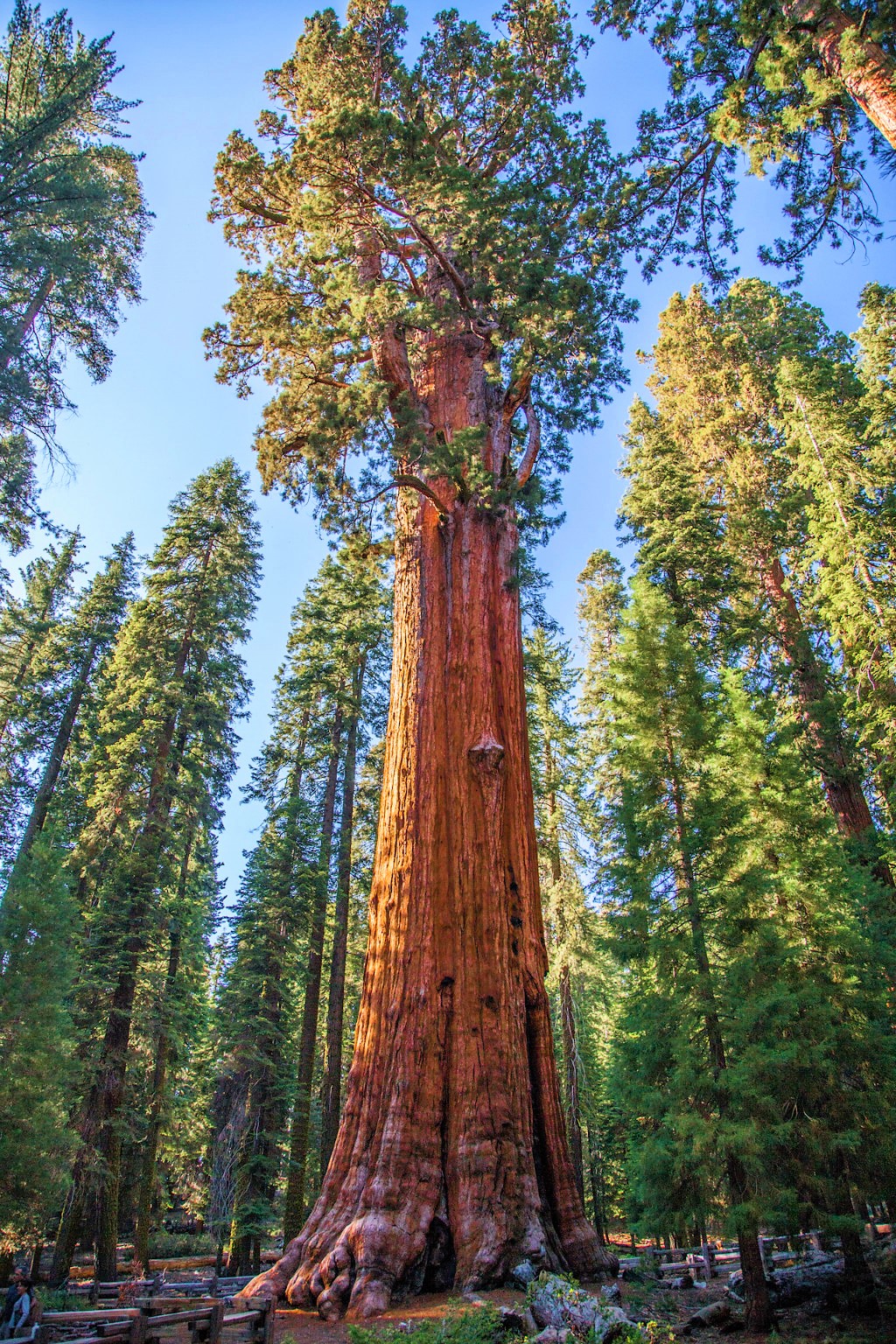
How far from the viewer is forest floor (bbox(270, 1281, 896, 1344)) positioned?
5.55 m

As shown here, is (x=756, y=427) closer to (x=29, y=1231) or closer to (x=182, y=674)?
(x=182, y=674)

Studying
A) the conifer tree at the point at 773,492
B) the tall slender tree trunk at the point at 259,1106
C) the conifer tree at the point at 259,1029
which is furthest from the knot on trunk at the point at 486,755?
the tall slender tree trunk at the point at 259,1106

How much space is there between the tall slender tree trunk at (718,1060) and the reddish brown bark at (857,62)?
7806 mm

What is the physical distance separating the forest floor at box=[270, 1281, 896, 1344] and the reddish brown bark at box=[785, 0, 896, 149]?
33.0 feet

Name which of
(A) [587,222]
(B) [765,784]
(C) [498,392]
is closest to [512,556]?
(C) [498,392]

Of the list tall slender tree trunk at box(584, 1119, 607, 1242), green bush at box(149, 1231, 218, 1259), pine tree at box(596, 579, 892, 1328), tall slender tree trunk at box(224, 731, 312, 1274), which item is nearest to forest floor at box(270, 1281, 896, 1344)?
pine tree at box(596, 579, 892, 1328)

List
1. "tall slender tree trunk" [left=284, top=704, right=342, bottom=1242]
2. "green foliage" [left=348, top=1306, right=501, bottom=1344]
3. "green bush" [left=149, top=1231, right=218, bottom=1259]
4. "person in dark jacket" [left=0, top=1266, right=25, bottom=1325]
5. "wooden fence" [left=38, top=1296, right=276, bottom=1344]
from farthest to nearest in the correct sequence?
"green bush" [left=149, top=1231, right=218, bottom=1259] → "tall slender tree trunk" [left=284, top=704, right=342, bottom=1242] → "person in dark jacket" [left=0, top=1266, right=25, bottom=1325] → "wooden fence" [left=38, top=1296, right=276, bottom=1344] → "green foliage" [left=348, top=1306, right=501, bottom=1344]

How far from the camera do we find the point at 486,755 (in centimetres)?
855

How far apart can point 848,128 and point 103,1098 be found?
20292 mm

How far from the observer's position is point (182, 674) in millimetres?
19406

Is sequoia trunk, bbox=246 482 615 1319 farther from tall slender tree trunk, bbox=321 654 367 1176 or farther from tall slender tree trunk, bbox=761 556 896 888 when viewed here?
tall slender tree trunk, bbox=321 654 367 1176

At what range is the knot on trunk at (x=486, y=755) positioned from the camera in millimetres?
8539

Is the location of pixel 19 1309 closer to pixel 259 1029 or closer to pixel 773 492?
pixel 259 1029

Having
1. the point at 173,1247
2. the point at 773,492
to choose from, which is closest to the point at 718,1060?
the point at 773,492
